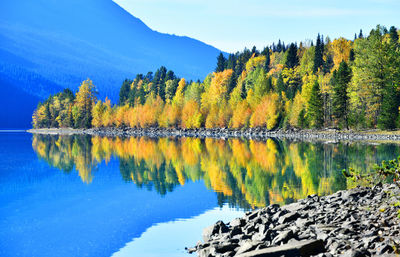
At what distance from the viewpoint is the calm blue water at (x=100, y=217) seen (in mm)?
17375

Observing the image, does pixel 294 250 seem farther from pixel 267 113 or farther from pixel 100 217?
pixel 267 113

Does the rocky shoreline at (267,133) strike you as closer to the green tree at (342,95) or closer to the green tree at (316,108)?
the green tree at (316,108)

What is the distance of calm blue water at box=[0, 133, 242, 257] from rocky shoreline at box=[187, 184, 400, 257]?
2.10 meters

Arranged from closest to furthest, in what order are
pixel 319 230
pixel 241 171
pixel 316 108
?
pixel 319 230 < pixel 241 171 < pixel 316 108

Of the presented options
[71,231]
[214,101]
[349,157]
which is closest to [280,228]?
[71,231]

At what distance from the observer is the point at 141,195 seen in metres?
28.9

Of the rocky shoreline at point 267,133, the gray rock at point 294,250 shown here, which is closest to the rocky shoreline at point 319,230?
the gray rock at point 294,250

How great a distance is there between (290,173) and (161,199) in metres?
12.2

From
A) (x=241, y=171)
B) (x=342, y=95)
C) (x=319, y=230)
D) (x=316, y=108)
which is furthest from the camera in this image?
(x=316, y=108)

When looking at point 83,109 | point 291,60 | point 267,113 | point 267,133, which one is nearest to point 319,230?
point 267,133

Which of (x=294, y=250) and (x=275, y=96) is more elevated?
(x=275, y=96)

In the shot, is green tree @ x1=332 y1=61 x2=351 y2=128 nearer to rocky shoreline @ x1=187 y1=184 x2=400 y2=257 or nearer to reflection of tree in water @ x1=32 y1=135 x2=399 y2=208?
reflection of tree in water @ x1=32 y1=135 x2=399 y2=208

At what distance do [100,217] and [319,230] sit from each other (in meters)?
12.7

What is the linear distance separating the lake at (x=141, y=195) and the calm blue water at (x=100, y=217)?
0.04 metres
